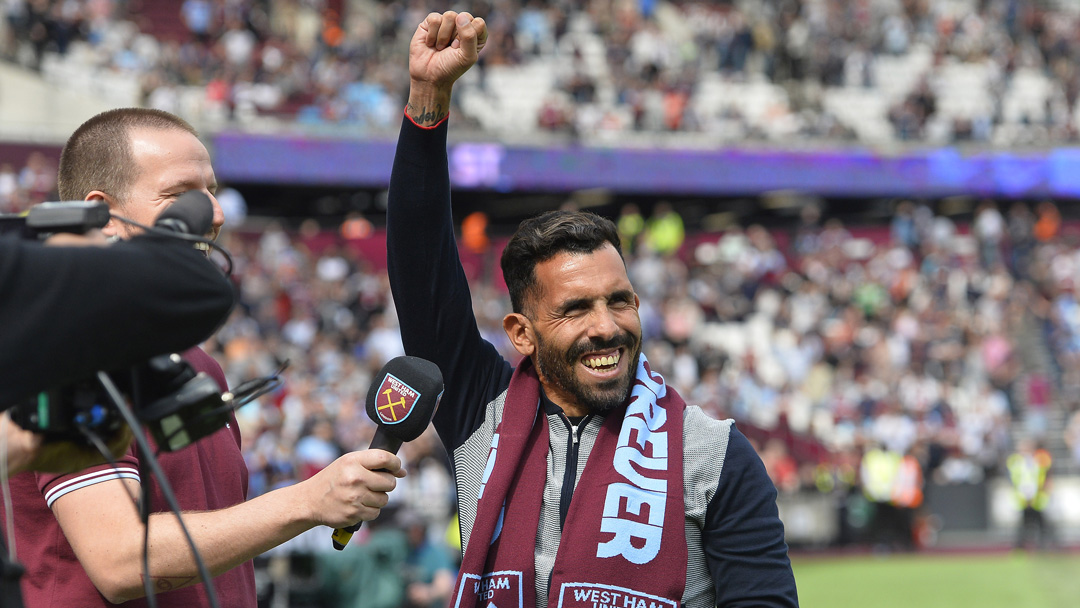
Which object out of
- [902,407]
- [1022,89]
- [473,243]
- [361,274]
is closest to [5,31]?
[361,274]

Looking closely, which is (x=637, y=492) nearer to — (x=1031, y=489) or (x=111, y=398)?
(x=111, y=398)

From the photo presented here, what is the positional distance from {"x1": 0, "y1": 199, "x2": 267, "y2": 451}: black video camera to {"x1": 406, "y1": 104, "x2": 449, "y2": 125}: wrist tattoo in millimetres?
888

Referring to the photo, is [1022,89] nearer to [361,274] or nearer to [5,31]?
[361,274]

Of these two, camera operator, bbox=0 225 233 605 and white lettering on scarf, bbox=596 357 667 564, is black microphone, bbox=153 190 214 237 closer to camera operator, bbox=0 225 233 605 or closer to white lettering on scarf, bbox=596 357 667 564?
camera operator, bbox=0 225 233 605

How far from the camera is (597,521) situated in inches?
97.3

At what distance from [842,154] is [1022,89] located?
6296 mm

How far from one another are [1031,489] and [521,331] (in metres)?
15.7

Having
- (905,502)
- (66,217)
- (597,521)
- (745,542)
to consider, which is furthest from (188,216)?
(905,502)

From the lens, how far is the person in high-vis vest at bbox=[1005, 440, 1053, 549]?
1634 centimetres

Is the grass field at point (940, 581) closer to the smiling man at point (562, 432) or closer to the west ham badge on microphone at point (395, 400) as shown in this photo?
the smiling man at point (562, 432)

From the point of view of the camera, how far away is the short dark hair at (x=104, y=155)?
2.36 m

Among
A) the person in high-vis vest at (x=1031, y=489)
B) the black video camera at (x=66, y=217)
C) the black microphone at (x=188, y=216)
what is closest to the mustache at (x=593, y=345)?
the black microphone at (x=188, y=216)

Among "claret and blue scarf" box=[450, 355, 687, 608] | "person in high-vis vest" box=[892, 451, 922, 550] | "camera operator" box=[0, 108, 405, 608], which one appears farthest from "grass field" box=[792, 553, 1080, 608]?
"camera operator" box=[0, 108, 405, 608]

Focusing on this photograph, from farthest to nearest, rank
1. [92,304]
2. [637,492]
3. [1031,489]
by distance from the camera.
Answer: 1. [1031,489]
2. [637,492]
3. [92,304]
